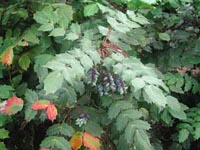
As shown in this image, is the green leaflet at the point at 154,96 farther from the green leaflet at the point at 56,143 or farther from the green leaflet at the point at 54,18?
the green leaflet at the point at 54,18

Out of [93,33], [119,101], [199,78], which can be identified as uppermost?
[93,33]

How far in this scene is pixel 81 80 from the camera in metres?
1.49

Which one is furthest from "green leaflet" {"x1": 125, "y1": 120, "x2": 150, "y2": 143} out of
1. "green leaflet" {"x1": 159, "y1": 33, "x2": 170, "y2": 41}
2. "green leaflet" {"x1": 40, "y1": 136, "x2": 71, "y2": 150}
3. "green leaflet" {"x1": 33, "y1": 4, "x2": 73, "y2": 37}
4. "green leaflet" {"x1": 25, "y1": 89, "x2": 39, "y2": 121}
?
"green leaflet" {"x1": 159, "y1": 33, "x2": 170, "y2": 41}

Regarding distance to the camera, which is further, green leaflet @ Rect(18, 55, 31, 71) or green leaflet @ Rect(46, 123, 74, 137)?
green leaflet @ Rect(18, 55, 31, 71)

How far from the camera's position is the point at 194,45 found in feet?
6.58

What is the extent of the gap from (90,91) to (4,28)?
665mm

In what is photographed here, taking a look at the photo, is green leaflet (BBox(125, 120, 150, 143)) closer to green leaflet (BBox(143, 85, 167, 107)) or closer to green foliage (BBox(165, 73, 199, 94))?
green leaflet (BBox(143, 85, 167, 107))

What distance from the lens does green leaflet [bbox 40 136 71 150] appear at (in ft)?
4.63

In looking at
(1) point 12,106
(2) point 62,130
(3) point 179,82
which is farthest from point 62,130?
(3) point 179,82

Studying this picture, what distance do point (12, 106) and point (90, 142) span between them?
0.36m

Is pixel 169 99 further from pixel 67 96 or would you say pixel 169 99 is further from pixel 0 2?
pixel 0 2

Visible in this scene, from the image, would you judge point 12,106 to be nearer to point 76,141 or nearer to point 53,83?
point 76,141

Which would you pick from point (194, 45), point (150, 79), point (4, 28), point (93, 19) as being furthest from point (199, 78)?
point (4, 28)

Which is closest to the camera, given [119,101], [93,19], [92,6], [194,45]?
[119,101]
